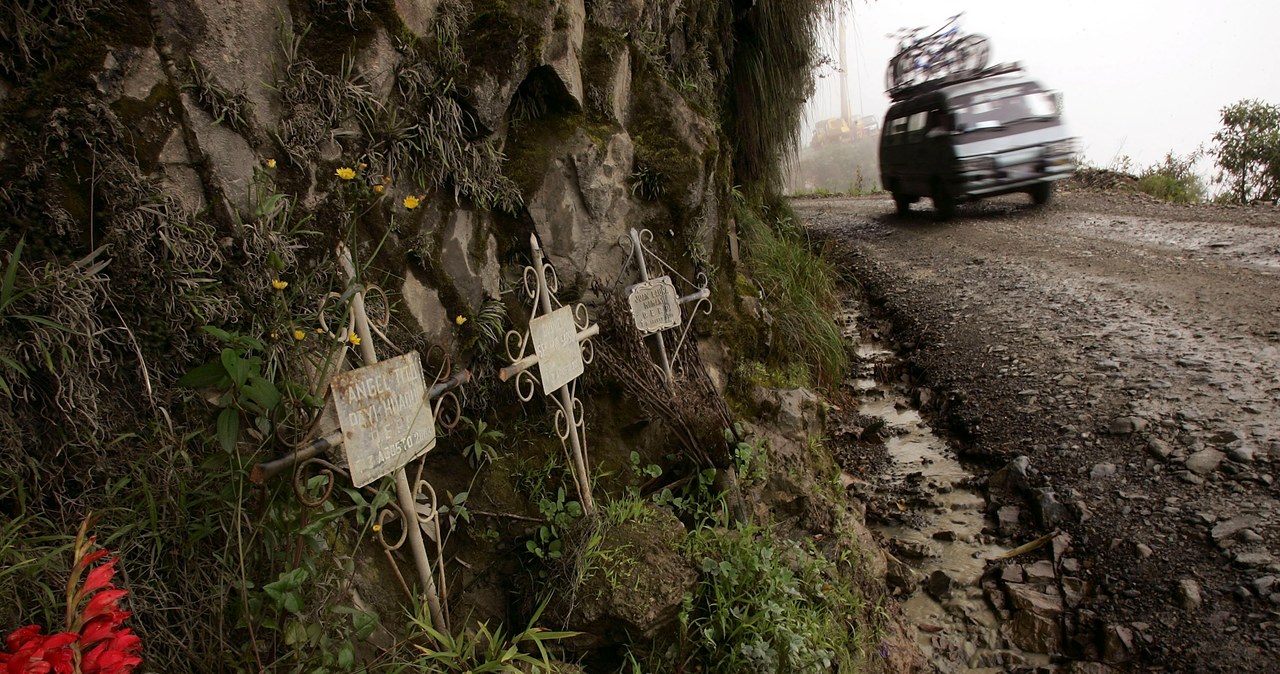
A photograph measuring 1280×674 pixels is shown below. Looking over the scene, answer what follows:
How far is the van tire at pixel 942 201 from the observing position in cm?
864

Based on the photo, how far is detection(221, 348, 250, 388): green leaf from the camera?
4.92ft

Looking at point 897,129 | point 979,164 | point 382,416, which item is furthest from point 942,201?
point 382,416

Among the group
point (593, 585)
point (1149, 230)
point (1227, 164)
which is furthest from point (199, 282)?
point (1227, 164)

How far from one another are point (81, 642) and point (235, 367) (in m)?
0.57

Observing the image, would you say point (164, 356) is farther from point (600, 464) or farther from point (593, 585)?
point (600, 464)

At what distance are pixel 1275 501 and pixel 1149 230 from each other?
5.02m

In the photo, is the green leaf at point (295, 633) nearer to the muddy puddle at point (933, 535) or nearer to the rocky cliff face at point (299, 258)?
the rocky cliff face at point (299, 258)

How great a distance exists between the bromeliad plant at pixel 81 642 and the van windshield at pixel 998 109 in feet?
28.8

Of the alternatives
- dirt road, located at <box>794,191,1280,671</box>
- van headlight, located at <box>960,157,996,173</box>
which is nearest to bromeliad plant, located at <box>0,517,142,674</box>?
dirt road, located at <box>794,191,1280,671</box>

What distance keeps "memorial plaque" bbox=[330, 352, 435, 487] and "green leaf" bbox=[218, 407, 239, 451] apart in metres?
0.22

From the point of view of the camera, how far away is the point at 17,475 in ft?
4.97

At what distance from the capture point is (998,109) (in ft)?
26.7

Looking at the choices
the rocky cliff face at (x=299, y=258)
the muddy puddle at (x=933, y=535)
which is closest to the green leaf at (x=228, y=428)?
the rocky cliff face at (x=299, y=258)

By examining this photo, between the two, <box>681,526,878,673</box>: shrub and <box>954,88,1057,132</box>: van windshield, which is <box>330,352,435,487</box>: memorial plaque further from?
<box>954,88,1057,132</box>: van windshield
